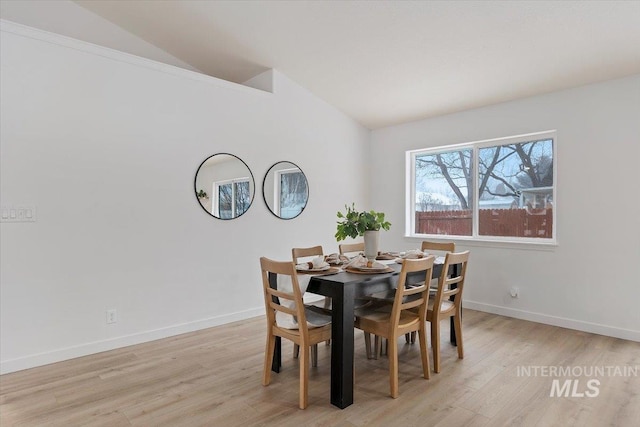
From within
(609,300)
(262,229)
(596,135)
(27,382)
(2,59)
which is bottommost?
(27,382)

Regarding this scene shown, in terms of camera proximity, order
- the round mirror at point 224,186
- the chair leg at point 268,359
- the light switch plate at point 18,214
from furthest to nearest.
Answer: the round mirror at point 224,186 < the light switch plate at point 18,214 < the chair leg at point 268,359

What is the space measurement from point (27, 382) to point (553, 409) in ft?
11.2

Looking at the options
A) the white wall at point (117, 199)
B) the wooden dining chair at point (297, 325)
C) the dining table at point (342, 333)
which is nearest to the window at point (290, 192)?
the white wall at point (117, 199)

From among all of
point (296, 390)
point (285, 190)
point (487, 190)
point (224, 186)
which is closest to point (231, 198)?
point (224, 186)

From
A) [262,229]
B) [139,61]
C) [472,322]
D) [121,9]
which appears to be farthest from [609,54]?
[121,9]

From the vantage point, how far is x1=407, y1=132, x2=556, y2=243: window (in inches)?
160

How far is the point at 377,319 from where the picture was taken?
252 centimetres

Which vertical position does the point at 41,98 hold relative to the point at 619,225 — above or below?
above

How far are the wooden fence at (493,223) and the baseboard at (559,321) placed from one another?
830 mm

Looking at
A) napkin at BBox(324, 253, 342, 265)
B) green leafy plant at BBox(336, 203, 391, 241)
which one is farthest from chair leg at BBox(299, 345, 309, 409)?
green leafy plant at BBox(336, 203, 391, 241)

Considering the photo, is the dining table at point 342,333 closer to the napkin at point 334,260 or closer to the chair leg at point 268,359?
the chair leg at point 268,359

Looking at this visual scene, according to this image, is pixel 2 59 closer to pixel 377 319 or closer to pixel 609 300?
pixel 377 319

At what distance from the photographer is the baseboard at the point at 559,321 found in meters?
3.44

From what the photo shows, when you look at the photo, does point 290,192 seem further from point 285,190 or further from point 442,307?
point 442,307
